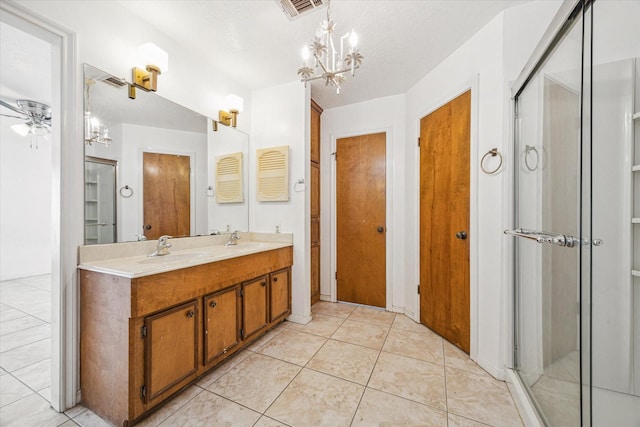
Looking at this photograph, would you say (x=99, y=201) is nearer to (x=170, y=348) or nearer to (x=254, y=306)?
(x=170, y=348)

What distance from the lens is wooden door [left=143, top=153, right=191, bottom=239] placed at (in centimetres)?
180

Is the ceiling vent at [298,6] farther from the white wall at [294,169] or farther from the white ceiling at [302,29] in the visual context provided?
the white wall at [294,169]

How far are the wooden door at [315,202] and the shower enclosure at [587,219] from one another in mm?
2007

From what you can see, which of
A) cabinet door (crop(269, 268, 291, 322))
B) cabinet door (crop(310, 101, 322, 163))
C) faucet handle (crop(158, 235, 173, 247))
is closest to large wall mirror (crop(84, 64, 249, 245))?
faucet handle (crop(158, 235, 173, 247))

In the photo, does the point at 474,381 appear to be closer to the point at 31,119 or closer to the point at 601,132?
the point at 601,132

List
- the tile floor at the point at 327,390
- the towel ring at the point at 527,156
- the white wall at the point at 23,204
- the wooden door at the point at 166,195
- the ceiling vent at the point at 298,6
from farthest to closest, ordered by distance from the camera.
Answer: the white wall at the point at 23,204
the wooden door at the point at 166,195
the ceiling vent at the point at 298,6
the towel ring at the point at 527,156
the tile floor at the point at 327,390

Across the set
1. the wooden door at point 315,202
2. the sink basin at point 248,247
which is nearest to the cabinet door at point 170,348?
the sink basin at point 248,247

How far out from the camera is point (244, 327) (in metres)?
1.92

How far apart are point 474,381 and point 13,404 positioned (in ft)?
9.11

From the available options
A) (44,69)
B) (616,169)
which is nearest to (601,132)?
(616,169)

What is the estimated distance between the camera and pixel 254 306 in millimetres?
2023

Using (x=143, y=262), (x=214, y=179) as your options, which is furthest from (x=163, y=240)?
(x=214, y=179)

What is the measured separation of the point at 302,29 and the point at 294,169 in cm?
115

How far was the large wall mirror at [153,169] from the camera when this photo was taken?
1.49 metres
